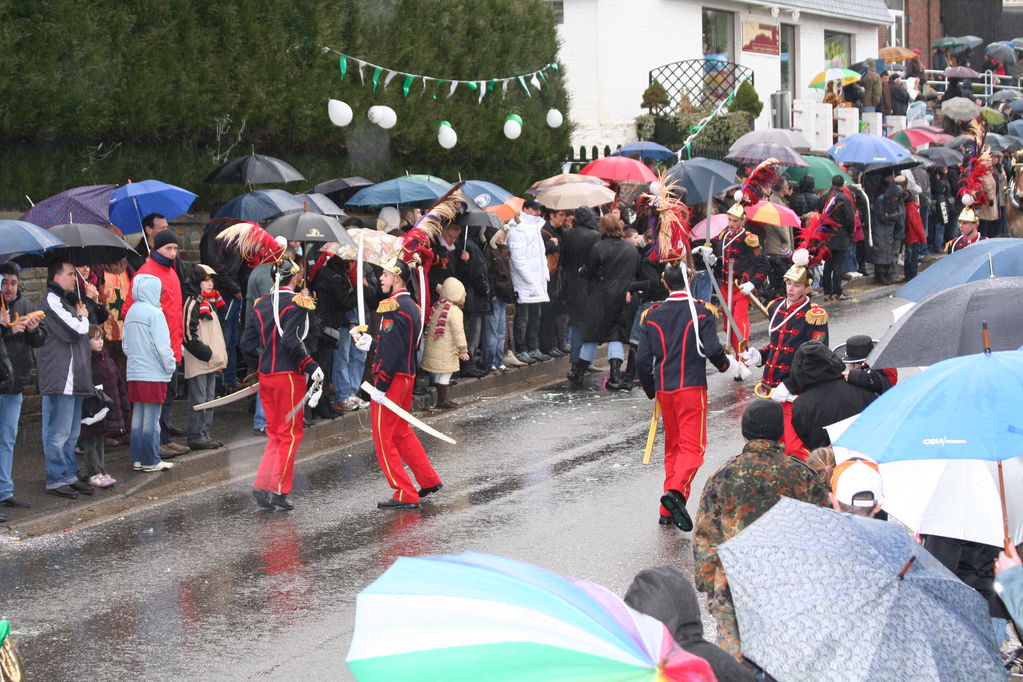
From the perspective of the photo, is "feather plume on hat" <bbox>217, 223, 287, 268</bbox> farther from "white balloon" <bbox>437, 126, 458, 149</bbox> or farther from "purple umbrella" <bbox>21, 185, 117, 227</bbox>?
"white balloon" <bbox>437, 126, 458, 149</bbox>

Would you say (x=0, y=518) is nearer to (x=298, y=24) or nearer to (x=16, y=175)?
(x=16, y=175)

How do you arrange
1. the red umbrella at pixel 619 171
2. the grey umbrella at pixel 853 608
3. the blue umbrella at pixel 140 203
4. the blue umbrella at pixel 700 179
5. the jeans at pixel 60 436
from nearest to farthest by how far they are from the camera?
the grey umbrella at pixel 853 608, the jeans at pixel 60 436, the blue umbrella at pixel 140 203, the blue umbrella at pixel 700 179, the red umbrella at pixel 619 171

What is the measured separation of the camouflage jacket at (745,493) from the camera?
6.50 m

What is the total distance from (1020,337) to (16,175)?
9.67m

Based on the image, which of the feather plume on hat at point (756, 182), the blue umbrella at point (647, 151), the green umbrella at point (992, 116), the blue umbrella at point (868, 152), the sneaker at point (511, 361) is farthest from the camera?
the green umbrella at point (992, 116)

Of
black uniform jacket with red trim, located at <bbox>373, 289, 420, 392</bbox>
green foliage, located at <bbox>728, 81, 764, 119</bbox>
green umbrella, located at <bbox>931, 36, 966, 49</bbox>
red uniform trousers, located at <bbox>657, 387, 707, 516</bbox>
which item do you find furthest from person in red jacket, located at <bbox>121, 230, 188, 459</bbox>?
green umbrella, located at <bbox>931, 36, 966, 49</bbox>

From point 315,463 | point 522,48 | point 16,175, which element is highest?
point 522,48

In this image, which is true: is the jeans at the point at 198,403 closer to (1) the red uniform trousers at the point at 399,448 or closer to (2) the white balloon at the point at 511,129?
(1) the red uniform trousers at the point at 399,448

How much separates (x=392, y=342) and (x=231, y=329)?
355 centimetres

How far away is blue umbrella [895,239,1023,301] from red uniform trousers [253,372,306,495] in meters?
4.47

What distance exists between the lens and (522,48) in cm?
1995

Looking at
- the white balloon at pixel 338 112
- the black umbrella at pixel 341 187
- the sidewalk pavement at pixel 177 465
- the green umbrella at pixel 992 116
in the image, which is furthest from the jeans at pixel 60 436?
the green umbrella at pixel 992 116

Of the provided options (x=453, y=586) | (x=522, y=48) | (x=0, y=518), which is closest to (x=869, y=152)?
(x=522, y=48)

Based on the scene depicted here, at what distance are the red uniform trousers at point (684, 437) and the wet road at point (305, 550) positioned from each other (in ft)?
1.13
